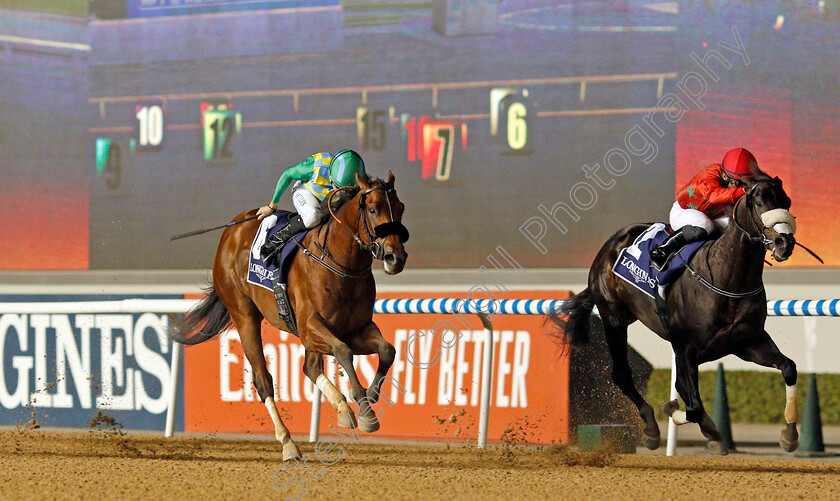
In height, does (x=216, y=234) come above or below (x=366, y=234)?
below

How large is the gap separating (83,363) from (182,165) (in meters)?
7.46

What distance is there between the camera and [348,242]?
18.1 feet

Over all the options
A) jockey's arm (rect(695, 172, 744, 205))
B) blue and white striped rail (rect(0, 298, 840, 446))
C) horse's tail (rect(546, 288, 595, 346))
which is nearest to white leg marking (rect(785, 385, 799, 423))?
blue and white striped rail (rect(0, 298, 840, 446))

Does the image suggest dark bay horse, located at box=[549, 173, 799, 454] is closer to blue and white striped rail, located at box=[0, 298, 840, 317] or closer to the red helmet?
the red helmet

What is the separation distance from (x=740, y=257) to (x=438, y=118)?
9.05m

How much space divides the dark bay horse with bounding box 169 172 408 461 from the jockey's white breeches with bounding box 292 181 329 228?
0.23 feet

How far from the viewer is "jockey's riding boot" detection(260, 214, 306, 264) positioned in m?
6.01

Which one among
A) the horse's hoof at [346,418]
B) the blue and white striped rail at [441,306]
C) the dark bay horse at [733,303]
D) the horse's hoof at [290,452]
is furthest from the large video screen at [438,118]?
the horse's hoof at [346,418]

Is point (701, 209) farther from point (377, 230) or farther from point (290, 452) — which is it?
point (290, 452)

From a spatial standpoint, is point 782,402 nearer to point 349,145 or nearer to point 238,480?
point 238,480

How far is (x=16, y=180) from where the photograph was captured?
16250 millimetres

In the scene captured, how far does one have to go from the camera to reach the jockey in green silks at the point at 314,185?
5.80 m

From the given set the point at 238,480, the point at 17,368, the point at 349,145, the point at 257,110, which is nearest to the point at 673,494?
the point at 238,480

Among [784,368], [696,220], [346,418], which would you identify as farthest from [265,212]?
[784,368]
